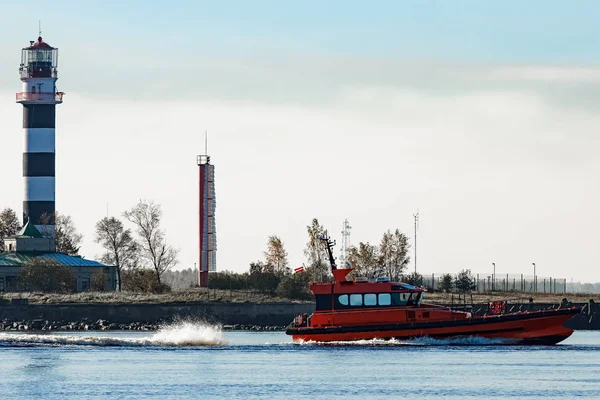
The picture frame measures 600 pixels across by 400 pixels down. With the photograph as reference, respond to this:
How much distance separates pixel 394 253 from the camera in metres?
137

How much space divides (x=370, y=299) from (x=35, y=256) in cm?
5860

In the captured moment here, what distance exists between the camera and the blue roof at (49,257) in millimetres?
127750

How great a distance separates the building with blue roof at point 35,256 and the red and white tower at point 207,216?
10.5 meters

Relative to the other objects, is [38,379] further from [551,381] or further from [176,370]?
[551,381]

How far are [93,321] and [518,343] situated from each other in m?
42.8

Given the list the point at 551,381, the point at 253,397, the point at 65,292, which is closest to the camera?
the point at 253,397

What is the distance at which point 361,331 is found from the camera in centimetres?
7756

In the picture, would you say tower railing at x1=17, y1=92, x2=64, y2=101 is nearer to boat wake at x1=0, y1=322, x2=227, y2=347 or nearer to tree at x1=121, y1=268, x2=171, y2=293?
tree at x1=121, y1=268, x2=171, y2=293

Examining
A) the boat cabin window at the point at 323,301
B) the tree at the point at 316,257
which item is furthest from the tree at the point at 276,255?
the boat cabin window at the point at 323,301

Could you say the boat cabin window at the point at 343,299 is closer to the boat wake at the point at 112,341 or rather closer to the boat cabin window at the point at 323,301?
the boat cabin window at the point at 323,301

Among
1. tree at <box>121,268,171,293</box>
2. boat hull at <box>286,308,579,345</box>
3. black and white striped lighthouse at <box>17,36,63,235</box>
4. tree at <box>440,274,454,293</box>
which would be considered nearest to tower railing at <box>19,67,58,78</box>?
black and white striped lighthouse at <box>17,36,63,235</box>

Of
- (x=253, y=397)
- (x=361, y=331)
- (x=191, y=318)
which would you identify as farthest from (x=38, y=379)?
(x=191, y=318)

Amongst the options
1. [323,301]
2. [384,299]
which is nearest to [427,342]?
[384,299]

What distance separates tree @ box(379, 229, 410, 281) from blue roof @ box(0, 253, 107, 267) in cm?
2407
